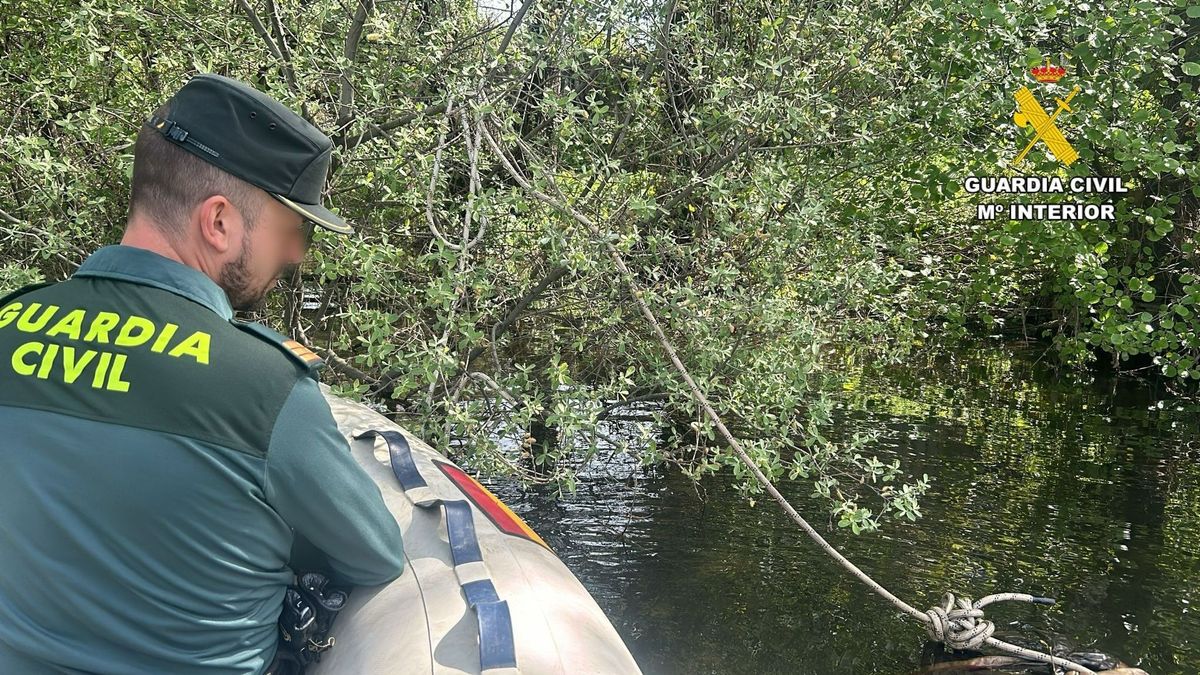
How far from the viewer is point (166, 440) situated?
1715 mm

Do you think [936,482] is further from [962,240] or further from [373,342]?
[373,342]

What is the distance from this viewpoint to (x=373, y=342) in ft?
13.4

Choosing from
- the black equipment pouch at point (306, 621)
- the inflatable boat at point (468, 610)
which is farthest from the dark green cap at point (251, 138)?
the inflatable boat at point (468, 610)

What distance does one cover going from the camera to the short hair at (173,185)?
6.29 ft

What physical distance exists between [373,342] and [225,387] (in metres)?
2.34

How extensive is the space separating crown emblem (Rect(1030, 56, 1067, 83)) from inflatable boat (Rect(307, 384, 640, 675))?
545cm

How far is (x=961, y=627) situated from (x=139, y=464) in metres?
3.93

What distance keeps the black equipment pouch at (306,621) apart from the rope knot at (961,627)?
3104 mm

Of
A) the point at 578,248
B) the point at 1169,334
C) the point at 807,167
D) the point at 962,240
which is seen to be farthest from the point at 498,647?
the point at 962,240

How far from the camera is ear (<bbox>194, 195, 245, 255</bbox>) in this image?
1.92 meters

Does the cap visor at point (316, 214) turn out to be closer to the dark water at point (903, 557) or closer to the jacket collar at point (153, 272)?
the jacket collar at point (153, 272)

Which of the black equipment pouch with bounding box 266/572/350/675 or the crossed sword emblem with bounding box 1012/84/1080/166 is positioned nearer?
the black equipment pouch with bounding box 266/572/350/675

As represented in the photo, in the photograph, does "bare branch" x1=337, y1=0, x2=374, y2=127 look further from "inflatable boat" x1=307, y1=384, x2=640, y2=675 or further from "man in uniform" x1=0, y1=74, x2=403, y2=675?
"man in uniform" x1=0, y1=74, x2=403, y2=675

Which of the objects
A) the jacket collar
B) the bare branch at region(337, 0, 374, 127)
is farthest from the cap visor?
the bare branch at region(337, 0, 374, 127)
